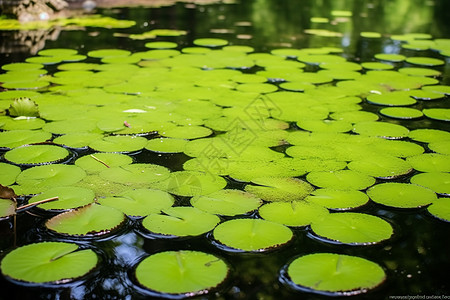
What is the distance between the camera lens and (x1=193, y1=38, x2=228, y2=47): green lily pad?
162 inches

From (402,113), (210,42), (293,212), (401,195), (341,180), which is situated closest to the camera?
(293,212)

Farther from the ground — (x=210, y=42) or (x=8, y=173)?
(x=210, y=42)

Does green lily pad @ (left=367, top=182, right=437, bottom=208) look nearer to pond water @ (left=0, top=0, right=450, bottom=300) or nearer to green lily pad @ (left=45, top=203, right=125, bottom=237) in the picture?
pond water @ (left=0, top=0, right=450, bottom=300)

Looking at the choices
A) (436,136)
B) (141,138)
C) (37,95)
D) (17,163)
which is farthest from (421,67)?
(17,163)

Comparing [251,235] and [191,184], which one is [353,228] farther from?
[191,184]

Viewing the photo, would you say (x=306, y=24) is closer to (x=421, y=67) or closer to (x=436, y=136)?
(x=421, y=67)

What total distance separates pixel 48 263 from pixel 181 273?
34cm

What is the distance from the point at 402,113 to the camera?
2479mm

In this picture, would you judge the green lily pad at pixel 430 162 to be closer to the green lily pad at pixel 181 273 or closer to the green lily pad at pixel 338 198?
Result: the green lily pad at pixel 338 198

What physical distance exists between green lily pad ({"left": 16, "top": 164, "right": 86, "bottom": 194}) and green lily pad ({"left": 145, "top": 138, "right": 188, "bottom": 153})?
13.5 inches

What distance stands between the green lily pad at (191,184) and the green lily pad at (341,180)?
34cm

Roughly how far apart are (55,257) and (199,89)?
177cm

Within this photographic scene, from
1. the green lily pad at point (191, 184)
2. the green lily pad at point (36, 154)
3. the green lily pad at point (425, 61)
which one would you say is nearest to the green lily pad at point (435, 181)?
the green lily pad at point (191, 184)

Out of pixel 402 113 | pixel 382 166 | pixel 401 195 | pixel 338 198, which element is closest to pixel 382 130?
pixel 402 113
